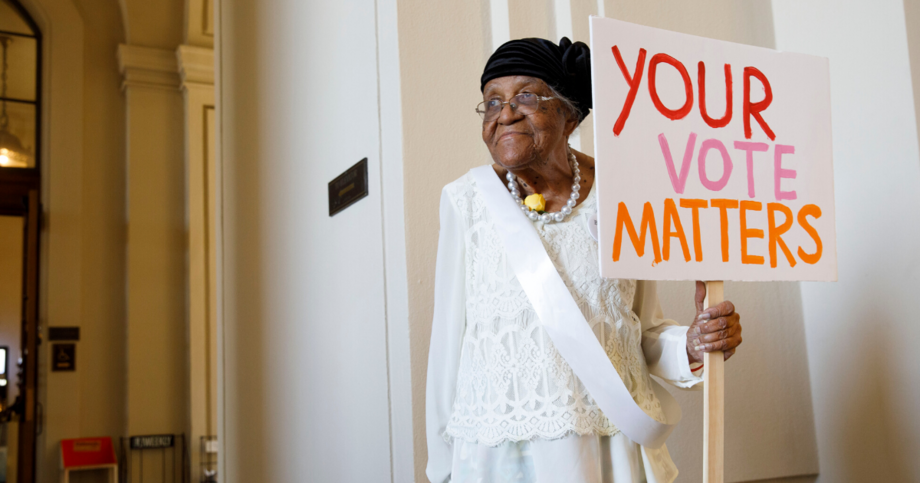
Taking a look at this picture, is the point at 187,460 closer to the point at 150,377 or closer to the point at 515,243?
the point at 150,377

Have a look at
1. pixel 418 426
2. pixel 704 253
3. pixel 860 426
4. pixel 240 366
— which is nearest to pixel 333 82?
pixel 418 426

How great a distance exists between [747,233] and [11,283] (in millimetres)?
9312

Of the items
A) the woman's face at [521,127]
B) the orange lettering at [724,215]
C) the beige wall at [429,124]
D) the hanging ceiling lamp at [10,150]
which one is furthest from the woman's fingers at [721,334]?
the hanging ceiling lamp at [10,150]

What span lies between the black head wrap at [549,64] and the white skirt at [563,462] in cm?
71

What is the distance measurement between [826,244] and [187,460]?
6.12 metres

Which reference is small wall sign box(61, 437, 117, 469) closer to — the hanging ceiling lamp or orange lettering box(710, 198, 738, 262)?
the hanging ceiling lamp

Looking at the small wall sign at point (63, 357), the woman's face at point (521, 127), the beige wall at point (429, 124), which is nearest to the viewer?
the woman's face at point (521, 127)

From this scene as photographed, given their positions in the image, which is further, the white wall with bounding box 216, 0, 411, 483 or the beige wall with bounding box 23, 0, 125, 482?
the beige wall with bounding box 23, 0, 125, 482

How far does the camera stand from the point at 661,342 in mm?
1664

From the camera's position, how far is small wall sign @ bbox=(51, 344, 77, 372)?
22.1 ft

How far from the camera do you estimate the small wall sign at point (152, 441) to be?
21.6ft

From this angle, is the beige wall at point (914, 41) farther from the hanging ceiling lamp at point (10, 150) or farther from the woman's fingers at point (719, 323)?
the hanging ceiling lamp at point (10, 150)

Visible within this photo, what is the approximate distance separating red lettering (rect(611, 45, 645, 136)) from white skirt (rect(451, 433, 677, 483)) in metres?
0.59

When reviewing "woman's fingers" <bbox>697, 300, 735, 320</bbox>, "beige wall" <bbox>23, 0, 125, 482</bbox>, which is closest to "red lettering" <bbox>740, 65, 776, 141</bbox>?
"woman's fingers" <bbox>697, 300, 735, 320</bbox>
